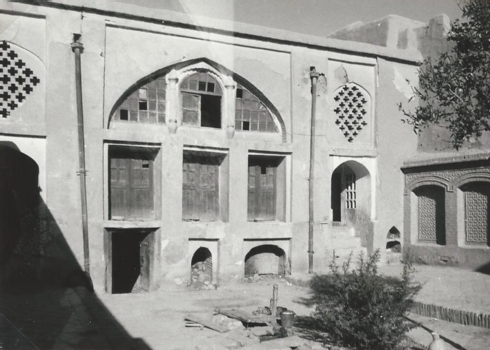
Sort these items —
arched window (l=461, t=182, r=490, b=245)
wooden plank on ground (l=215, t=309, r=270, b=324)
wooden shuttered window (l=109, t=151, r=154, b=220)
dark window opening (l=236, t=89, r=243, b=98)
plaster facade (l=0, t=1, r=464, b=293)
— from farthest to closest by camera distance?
dark window opening (l=236, t=89, r=243, b=98)
arched window (l=461, t=182, r=490, b=245)
wooden shuttered window (l=109, t=151, r=154, b=220)
plaster facade (l=0, t=1, r=464, b=293)
wooden plank on ground (l=215, t=309, r=270, b=324)

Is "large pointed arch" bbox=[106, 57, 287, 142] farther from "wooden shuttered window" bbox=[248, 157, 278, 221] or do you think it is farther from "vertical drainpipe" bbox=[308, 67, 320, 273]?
"wooden shuttered window" bbox=[248, 157, 278, 221]

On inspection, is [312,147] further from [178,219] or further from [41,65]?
[41,65]

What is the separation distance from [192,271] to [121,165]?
11.8 ft

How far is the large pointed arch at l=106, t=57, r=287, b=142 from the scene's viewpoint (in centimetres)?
1358

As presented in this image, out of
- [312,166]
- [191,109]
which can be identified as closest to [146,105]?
[191,109]

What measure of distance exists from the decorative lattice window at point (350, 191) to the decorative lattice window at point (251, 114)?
3.70 meters

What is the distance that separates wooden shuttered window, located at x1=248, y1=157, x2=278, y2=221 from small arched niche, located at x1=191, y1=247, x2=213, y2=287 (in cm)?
182

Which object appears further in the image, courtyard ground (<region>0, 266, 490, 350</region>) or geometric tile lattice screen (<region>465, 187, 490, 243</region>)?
geometric tile lattice screen (<region>465, 187, 490, 243</region>)

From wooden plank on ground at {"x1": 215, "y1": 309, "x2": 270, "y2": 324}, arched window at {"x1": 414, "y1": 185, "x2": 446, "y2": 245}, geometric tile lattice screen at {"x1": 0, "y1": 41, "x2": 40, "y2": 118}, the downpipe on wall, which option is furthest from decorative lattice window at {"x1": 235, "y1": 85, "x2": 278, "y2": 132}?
wooden plank on ground at {"x1": 215, "y1": 309, "x2": 270, "y2": 324}

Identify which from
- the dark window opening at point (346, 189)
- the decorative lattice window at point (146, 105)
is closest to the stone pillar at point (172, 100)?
the decorative lattice window at point (146, 105)

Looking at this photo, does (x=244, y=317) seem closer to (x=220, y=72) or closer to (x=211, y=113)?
(x=211, y=113)

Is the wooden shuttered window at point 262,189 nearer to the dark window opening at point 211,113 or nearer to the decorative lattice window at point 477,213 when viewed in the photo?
the dark window opening at point 211,113

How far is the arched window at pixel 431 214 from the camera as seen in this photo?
15.9m

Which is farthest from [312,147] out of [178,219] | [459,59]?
[459,59]
